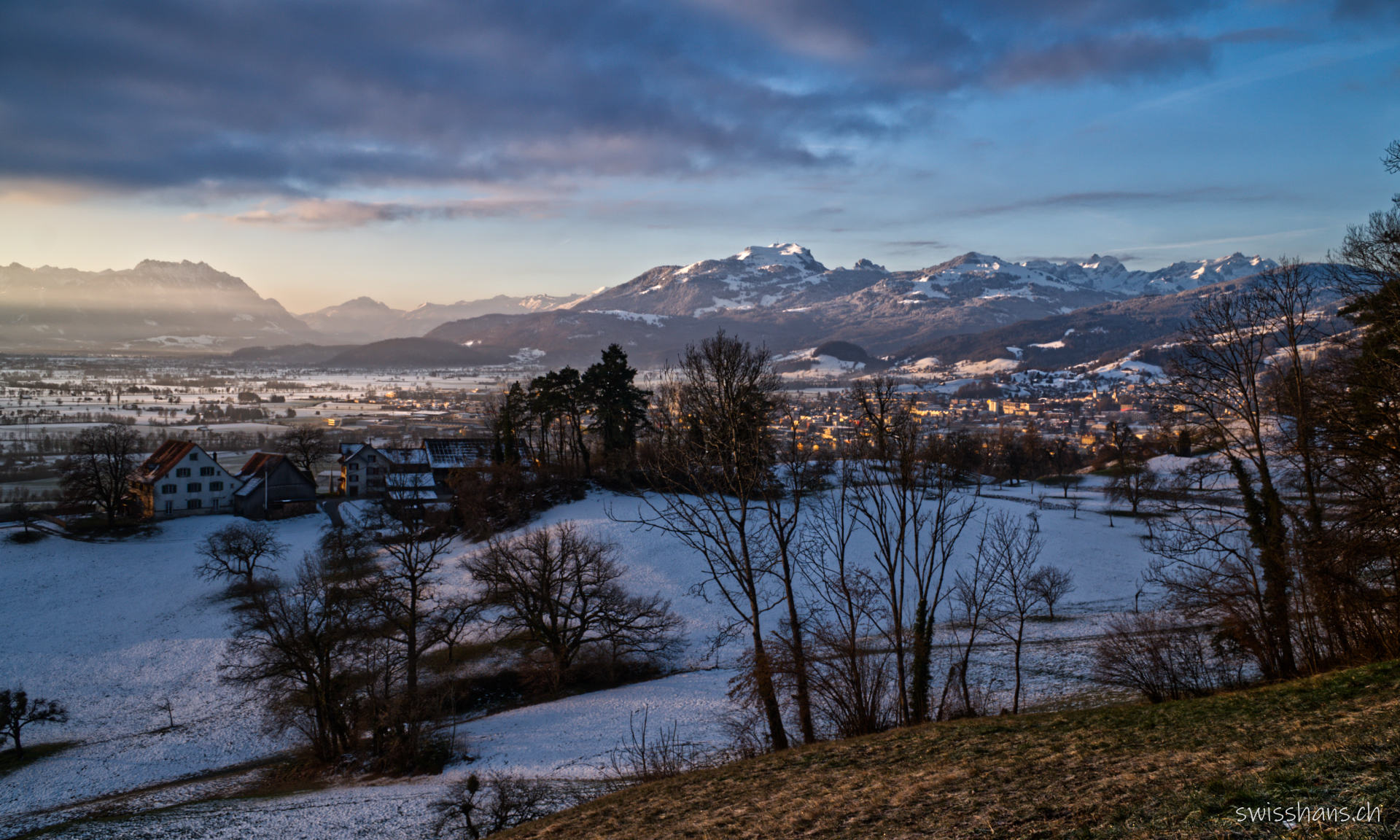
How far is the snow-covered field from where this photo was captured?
16531 mm

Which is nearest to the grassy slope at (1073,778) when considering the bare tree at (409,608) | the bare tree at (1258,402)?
the bare tree at (1258,402)

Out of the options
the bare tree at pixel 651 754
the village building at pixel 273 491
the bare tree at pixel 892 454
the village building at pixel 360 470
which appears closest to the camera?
the bare tree at pixel 892 454

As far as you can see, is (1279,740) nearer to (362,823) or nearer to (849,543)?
(362,823)

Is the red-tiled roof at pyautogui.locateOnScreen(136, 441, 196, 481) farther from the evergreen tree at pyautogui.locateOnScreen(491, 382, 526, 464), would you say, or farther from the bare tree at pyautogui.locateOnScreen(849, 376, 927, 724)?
the bare tree at pyautogui.locateOnScreen(849, 376, 927, 724)

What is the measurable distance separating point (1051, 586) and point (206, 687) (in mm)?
34293

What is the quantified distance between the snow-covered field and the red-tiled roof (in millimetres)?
7515

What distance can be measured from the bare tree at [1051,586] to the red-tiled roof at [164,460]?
5495cm

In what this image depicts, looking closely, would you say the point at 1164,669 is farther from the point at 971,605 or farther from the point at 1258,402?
the point at 971,605

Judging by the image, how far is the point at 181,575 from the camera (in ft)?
120

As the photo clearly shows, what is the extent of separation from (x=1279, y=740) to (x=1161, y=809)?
239 centimetres

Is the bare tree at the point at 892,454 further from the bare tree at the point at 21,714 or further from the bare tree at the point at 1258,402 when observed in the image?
the bare tree at the point at 21,714

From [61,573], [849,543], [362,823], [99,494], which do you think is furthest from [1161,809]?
[99,494]

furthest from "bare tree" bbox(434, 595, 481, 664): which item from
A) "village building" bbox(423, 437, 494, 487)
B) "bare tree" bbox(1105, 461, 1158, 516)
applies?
"bare tree" bbox(1105, 461, 1158, 516)

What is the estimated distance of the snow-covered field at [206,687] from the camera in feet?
54.2
